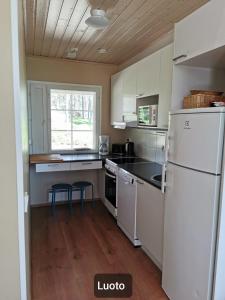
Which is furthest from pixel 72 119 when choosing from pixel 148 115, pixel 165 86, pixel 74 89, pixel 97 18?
pixel 97 18

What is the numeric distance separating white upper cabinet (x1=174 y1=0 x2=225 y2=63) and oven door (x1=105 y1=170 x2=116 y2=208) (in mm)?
1978

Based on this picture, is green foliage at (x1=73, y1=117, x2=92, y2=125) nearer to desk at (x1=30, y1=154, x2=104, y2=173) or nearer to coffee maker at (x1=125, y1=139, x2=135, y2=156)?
desk at (x1=30, y1=154, x2=104, y2=173)

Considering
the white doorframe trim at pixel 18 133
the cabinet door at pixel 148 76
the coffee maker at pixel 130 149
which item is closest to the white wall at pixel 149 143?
the coffee maker at pixel 130 149

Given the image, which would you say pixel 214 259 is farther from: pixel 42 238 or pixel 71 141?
pixel 71 141

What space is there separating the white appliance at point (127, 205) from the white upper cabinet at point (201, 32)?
1463 millimetres

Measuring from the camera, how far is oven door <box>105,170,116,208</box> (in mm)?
3360

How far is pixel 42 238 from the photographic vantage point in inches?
114

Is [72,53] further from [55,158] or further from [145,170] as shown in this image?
[145,170]

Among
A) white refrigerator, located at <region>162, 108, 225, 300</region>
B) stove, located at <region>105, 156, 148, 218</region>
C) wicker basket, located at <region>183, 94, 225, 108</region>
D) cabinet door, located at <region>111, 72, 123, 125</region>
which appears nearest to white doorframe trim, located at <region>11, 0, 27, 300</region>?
white refrigerator, located at <region>162, 108, 225, 300</region>

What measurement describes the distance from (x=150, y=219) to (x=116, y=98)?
2.18m

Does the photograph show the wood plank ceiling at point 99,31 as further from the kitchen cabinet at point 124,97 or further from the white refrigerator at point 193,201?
the white refrigerator at point 193,201

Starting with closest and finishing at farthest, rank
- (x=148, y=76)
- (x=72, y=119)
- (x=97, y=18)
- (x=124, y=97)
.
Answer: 1. (x=97, y=18)
2. (x=148, y=76)
3. (x=124, y=97)
4. (x=72, y=119)

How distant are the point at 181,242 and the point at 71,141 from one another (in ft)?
9.30

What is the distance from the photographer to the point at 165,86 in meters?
2.42
